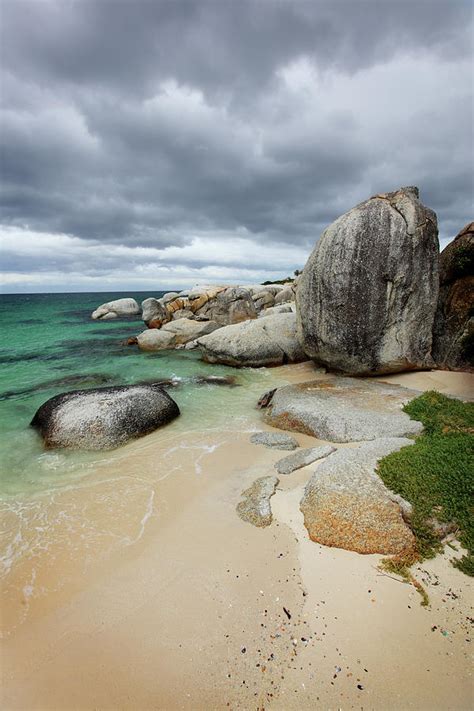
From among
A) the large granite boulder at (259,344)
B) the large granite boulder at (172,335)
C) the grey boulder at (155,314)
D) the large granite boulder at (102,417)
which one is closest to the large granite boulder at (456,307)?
the large granite boulder at (259,344)

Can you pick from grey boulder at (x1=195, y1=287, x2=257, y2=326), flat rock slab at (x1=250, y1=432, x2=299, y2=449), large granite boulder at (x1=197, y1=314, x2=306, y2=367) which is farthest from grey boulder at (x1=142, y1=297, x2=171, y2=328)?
flat rock slab at (x1=250, y1=432, x2=299, y2=449)

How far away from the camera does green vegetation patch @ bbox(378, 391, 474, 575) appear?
5.18m

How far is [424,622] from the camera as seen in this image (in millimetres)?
4172

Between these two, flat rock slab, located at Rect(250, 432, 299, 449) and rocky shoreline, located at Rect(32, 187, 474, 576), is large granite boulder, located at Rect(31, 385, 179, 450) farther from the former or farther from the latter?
flat rock slab, located at Rect(250, 432, 299, 449)

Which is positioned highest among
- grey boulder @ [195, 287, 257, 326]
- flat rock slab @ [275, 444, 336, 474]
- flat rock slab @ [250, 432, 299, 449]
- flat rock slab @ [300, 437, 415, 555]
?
grey boulder @ [195, 287, 257, 326]

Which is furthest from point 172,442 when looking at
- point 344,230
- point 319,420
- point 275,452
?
point 344,230

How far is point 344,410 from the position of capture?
10.5 metres

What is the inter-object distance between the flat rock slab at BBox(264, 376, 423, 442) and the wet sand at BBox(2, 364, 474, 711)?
11.2 ft

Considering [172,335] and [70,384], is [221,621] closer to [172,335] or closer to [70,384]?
[70,384]

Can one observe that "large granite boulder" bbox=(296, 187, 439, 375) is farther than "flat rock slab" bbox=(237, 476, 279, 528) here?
Yes

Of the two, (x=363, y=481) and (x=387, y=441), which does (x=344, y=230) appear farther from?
(x=363, y=481)

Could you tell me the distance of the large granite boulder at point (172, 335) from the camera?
2667cm

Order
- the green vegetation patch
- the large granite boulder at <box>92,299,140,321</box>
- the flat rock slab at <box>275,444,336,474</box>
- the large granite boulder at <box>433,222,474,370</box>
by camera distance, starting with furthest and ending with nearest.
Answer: the large granite boulder at <box>92,299,140,321</box>
the large granite boulder at <box>433,222,474,370</box>
the flat rock slab at <box>275,444,336,474</box>
the green vegetation patch

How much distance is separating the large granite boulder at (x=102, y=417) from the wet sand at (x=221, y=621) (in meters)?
3.57
